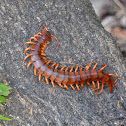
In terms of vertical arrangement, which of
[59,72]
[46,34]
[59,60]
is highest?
[46,34]

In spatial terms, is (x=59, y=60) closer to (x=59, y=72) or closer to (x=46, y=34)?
(x=59, y=72)

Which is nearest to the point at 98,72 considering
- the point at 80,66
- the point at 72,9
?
the point at 80,66

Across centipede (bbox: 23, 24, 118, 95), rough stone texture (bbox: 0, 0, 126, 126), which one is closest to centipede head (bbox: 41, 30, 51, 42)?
centipede (bbox: 23, 24, 118, 95)

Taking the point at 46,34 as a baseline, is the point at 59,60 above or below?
below

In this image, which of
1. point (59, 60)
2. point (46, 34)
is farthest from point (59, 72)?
point (46, 34)

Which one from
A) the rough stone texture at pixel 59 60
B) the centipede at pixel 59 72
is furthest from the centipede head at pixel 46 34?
the rough stone texture at pixel 59 60

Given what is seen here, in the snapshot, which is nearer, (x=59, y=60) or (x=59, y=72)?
(x=59, y=72)
